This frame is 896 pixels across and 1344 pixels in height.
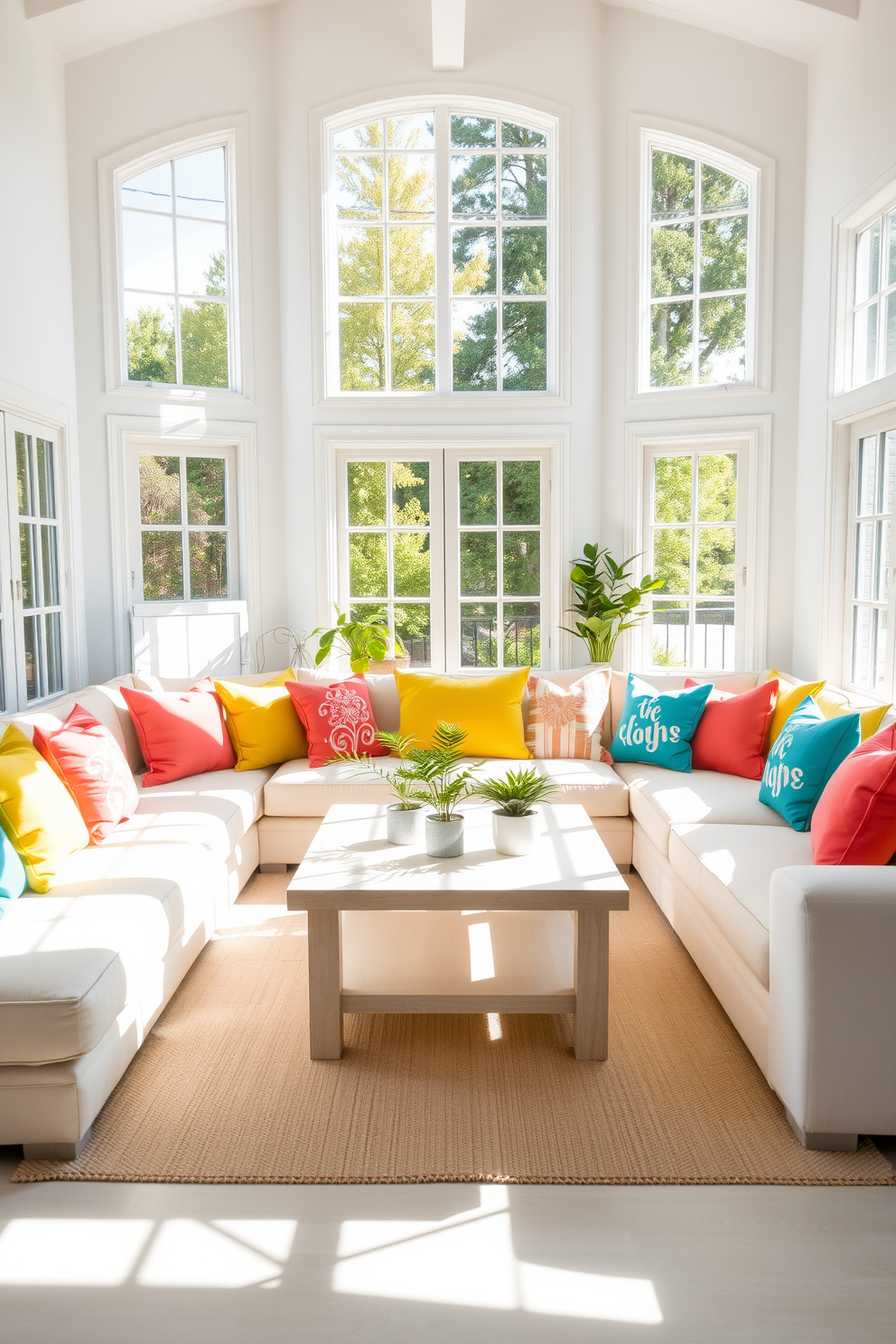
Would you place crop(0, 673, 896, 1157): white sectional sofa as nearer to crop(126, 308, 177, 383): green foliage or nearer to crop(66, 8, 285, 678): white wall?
crop(66, 8, 285, 678): white wall

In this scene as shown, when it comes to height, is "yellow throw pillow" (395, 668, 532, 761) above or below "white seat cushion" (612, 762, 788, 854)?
above

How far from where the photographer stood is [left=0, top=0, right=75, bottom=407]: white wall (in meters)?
4.23

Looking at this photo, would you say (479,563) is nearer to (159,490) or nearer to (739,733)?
(159,490)

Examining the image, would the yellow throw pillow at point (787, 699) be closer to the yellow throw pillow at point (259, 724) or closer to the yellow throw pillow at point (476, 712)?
the yellow throw pillow at point (476, 712)

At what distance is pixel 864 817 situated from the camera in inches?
103

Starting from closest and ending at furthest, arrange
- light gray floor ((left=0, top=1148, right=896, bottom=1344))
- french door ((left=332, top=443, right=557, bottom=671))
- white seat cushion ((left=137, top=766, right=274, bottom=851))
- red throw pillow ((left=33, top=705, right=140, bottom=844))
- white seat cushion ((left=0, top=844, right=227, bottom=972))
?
light gray floor ((left=0, top=1148, right=896, bottom=1344)) → white seat cushion ((left=0, top=844, right=227, bottom=972)) → red throw pillow ((left=33, top=705, right=140, bottom=844)) → white seat cushion ((left=137, top=766, right=274, bottom=851)) → french door ((left=332, top=443, right=557, bottom=671))

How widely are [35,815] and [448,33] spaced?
422 cm

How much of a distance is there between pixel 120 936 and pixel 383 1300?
3.57 ft

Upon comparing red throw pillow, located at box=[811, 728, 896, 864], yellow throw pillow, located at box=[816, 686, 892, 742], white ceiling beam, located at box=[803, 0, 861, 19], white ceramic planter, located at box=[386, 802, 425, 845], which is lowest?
white ceramic planter, located at box=[386, 802, 425, 845]

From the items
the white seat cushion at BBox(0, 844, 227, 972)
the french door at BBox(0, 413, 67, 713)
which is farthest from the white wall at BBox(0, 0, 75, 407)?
the white seat cushion at BBox(0, 844, 227, 972)

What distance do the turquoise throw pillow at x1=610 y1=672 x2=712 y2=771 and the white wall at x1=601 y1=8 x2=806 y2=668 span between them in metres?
1.13

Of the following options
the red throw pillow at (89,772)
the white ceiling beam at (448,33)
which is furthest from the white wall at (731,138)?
the red throw pillow at (89,772)

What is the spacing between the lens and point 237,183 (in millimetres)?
5434

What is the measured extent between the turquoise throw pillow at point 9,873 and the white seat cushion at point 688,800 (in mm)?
2142
